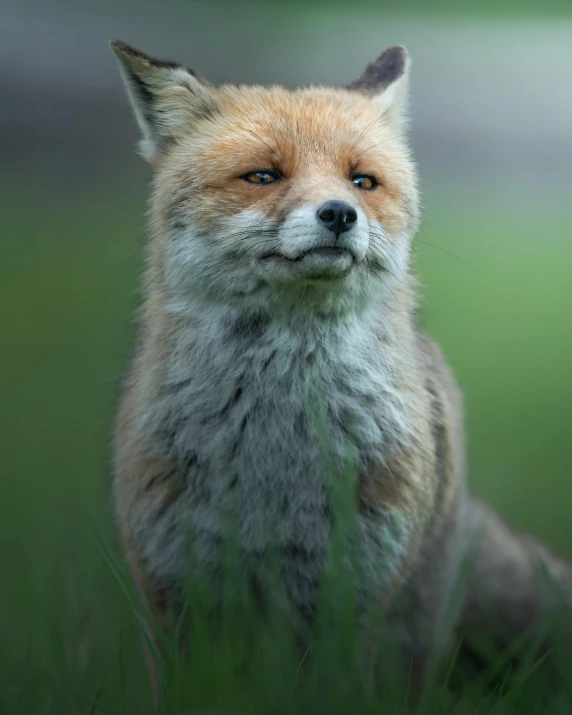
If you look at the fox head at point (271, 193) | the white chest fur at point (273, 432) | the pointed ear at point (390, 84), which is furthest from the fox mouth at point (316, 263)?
the pointed ear at point (390, 84)

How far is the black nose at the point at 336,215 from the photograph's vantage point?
2.76 meters

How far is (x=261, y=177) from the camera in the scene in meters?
3.10

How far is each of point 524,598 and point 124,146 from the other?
5.58m

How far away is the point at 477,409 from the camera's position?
23.3ft

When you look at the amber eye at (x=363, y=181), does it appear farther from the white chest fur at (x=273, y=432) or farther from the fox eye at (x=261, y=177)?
the white chest fur at (x=273, y=432)

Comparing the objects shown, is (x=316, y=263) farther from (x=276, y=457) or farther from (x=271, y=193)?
(x=276, y=457)

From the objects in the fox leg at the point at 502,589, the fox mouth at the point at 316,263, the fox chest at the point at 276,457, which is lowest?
the fox leg at the point at 502,589

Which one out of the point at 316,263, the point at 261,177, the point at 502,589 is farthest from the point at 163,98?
the point at 502,589

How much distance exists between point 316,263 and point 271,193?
0.35 m

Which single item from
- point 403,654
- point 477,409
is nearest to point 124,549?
point 403,654

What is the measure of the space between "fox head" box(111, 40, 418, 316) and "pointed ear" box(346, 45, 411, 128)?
7cm

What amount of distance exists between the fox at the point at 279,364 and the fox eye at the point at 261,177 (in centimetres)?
2

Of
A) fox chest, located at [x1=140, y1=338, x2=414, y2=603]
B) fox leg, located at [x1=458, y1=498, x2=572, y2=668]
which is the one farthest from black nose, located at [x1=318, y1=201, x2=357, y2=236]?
fox leg, located at [x1=458, y1=498, x2=572, y2=668]

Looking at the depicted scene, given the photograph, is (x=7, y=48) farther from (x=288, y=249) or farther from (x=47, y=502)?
(x=288, y=249)
